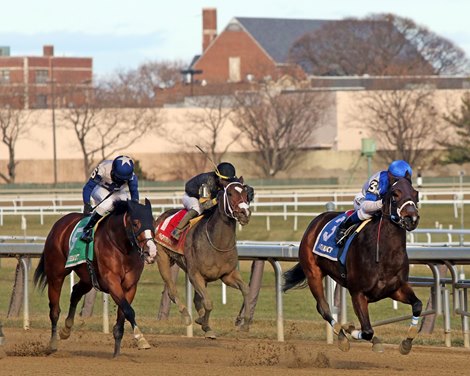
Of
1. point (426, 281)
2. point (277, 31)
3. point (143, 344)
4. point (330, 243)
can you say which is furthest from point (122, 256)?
point (277, 31)

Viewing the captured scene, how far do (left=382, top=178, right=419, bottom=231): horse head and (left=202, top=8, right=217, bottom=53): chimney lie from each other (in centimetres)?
7573

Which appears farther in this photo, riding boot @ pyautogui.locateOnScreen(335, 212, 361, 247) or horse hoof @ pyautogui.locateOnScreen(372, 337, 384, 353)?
riding boot @ pyautogui.locateOnScreen(335, 212, 361, 247)

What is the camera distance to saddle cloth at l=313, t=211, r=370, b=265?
999cm

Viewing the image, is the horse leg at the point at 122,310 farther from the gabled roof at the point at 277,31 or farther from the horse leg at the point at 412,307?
the gabled roof at the point at 277,31

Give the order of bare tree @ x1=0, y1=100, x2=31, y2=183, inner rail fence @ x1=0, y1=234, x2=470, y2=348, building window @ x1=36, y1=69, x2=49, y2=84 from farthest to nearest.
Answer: building window @ x1=36, y1=69, x2=49, y2=84
bare tree @ x1=0, y1=100, x2=31, y2=183
inner rail fence @ x1=0, y1=234, x2=470, y2=348

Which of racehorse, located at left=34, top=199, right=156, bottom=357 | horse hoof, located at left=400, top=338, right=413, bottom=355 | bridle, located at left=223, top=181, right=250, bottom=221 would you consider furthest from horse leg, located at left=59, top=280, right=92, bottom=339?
horse hoof, located at left=400, top=338, right=413, bottom=355

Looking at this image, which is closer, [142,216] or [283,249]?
[142,216]

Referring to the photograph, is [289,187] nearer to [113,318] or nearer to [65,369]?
[113,318]

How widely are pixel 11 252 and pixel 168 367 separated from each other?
4.63 metres

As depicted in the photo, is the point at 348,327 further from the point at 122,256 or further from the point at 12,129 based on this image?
the point at 12,129

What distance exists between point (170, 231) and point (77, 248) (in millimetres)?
1777

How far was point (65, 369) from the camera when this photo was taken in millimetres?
9234

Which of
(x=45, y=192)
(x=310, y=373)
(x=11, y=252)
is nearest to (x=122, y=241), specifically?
(x=310, y=373)

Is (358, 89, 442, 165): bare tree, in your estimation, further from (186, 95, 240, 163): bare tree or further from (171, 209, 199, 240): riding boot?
(171, 209, 199, 240): riding boot
